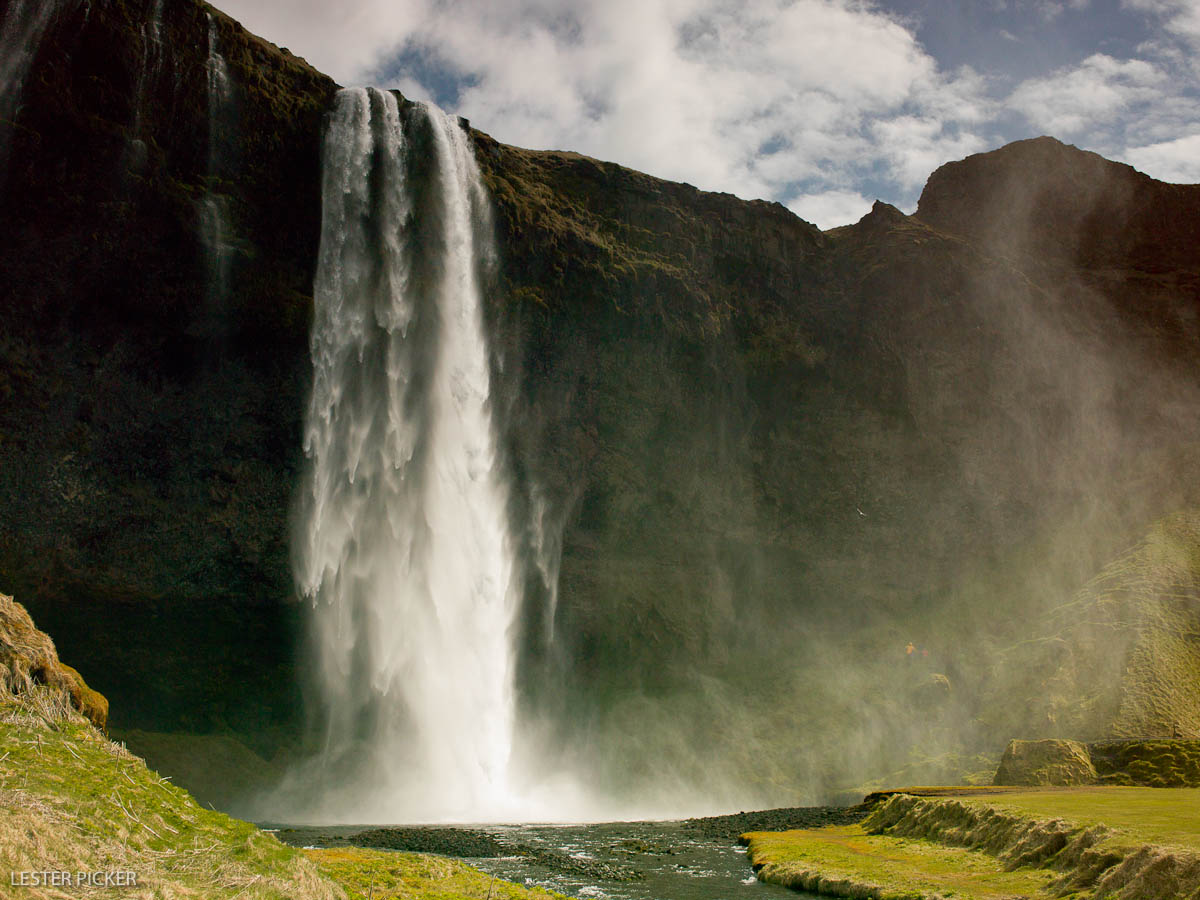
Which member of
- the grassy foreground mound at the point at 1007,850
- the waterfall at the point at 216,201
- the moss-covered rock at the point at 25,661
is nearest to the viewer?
the moss-covered rock at the point at 25,661

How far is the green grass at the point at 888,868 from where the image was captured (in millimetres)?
22469

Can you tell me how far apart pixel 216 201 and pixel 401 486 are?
18.9 meters

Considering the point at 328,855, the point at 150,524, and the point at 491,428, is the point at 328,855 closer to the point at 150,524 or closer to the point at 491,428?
the point at 150,524

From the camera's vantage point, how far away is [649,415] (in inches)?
2606

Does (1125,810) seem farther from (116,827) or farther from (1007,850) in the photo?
(116,827)

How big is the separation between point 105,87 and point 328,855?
1654 inches

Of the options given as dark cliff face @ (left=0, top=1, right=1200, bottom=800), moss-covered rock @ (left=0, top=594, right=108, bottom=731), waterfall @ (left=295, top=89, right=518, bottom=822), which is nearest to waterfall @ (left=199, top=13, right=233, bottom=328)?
dark cliff face @ (left=0, top=1, right=1200, bottom=800)

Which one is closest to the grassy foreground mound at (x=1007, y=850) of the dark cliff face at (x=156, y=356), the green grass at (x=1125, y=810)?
the green grass at (x=1125, y=810)

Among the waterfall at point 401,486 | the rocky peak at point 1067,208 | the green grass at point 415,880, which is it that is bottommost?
the green grass at point 415,880

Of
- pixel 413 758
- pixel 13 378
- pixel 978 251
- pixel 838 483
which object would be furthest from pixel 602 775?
pixel 978 251

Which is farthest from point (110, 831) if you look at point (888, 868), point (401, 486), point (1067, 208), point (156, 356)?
point (1067, 208)

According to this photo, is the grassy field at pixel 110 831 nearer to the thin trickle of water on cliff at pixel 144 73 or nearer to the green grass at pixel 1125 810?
the green grass at pixel 1125 810

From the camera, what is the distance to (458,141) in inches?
2328

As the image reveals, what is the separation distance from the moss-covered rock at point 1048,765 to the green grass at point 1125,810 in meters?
5.63
